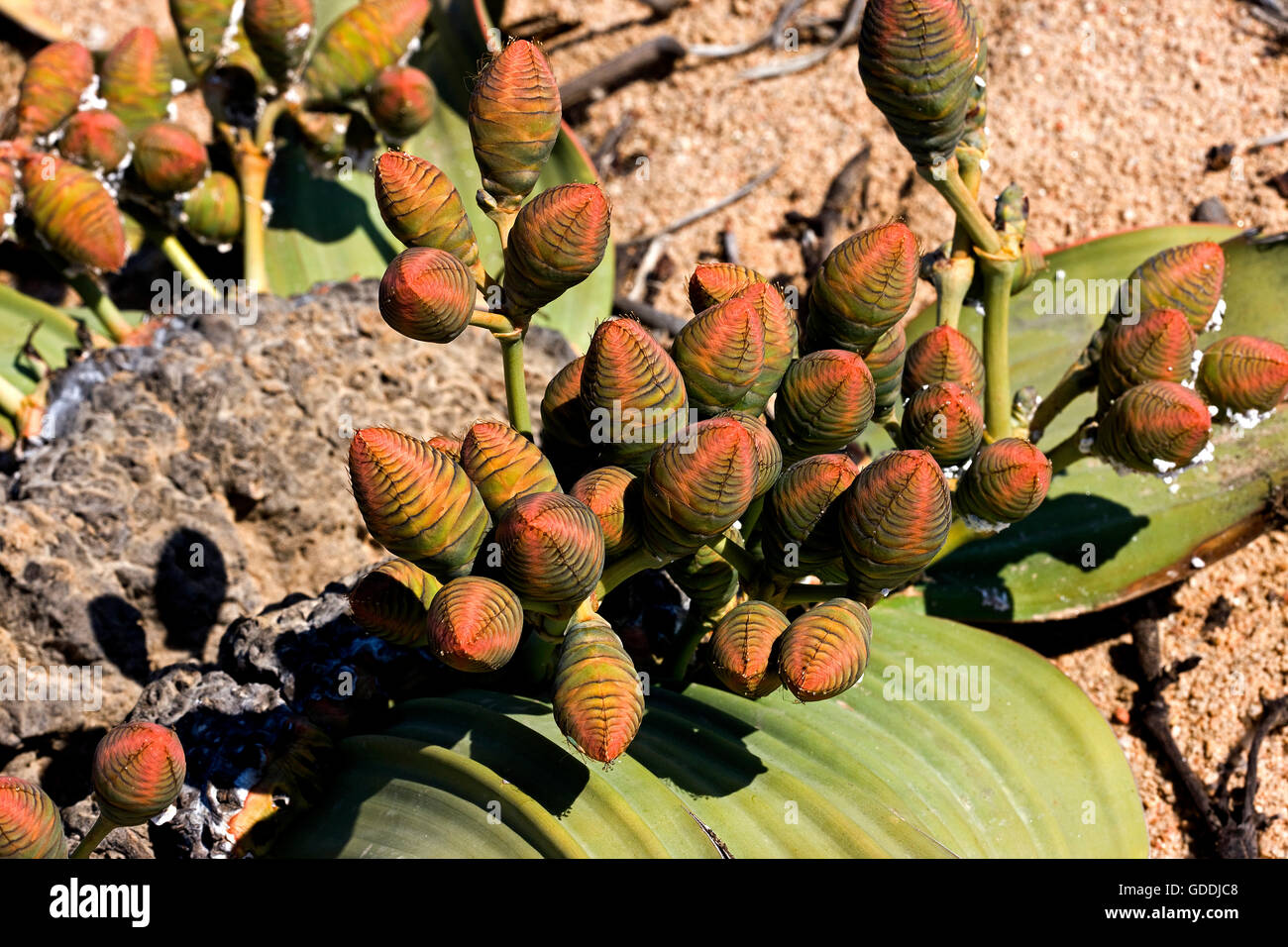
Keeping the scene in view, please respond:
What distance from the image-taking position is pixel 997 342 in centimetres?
107

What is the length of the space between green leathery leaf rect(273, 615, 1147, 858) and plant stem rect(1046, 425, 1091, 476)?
0.65 feet

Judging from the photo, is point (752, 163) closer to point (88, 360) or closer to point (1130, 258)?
point (1130, 258)

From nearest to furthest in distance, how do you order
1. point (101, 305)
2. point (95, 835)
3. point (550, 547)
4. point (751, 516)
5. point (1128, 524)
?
point (550, 547), point (95, 835), point (751, 516), point (1128, 524), point (101, 305)

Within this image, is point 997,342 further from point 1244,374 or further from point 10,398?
point 10,398

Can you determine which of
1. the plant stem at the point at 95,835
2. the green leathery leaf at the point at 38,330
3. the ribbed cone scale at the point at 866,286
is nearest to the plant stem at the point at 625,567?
the ribbed cone scale at the point at 866,286

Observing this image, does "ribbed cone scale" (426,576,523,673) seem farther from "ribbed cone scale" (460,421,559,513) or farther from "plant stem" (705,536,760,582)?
"plant stem" (705,536,760,582)

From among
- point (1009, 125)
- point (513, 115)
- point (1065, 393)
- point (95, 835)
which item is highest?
point (513, 115)

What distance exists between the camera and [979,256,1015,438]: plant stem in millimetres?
1055

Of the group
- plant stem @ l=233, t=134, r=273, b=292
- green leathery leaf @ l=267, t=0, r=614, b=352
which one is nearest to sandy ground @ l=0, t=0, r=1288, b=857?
green leathery leaf @ l=267, t=0, r=614, b=352

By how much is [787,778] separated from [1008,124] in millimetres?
1147

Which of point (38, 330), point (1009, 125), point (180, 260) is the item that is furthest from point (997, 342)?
point (38, 330)

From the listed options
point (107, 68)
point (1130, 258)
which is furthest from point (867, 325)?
point (107, 68)

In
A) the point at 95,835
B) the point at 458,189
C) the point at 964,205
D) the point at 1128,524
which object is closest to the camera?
the point at 95,835
